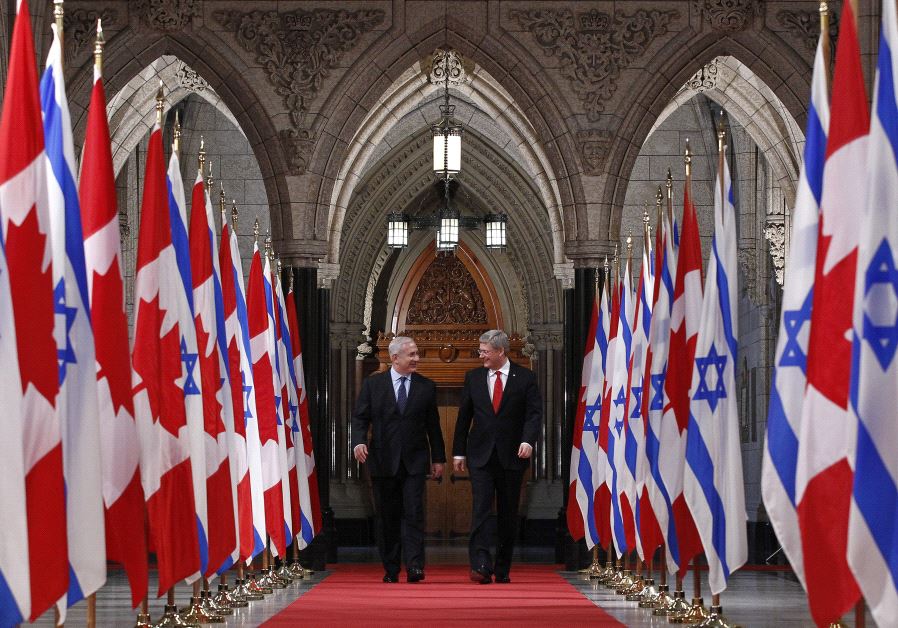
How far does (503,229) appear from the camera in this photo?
61.8 ft

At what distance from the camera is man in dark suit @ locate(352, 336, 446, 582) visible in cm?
1127

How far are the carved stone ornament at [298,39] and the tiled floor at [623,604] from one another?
4.61 meters

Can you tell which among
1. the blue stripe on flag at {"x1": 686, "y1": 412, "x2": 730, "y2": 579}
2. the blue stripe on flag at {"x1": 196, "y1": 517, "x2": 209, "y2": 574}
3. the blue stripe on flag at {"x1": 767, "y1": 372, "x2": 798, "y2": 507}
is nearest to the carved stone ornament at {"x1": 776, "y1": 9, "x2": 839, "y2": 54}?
A: the blue stripe on flag at {"x1": 686, "y1": 412, "x2": 730, "y2": 579}

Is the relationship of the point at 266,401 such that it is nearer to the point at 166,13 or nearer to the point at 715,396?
the point at 715,396

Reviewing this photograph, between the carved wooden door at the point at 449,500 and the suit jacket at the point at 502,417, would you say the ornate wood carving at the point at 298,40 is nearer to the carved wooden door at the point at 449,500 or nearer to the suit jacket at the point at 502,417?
the suit jacket at the point at 502,417

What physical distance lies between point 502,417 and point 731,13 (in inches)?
209

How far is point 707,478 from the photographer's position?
313 inches

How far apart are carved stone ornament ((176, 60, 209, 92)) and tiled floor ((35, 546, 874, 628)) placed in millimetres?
6148

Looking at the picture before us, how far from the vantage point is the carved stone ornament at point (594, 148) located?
14.7 meters

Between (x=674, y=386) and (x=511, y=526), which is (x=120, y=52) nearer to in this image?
(x=511, y=526)

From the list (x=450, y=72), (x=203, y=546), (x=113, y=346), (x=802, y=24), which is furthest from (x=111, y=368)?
(x=450, y=72)

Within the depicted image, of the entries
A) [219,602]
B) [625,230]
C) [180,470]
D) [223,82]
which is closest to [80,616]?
[219,602]

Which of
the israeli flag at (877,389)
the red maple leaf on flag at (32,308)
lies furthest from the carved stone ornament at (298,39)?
the israeli flag at (877,389)

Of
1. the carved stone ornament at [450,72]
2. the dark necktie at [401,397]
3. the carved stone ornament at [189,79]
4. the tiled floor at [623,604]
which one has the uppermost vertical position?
the carved stone ornament at [450,72]
